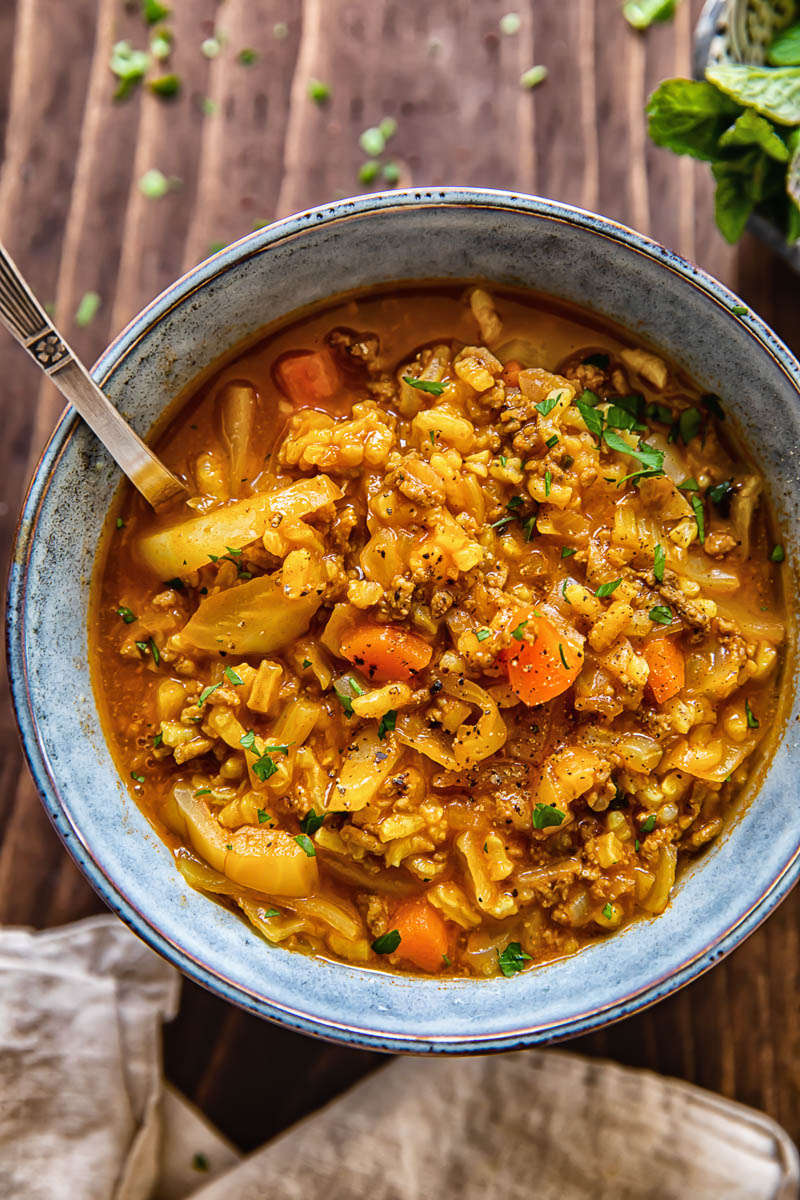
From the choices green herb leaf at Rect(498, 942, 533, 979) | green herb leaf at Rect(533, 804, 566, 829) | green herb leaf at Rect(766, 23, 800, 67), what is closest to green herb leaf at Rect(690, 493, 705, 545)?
green herb leaf at Rect(533, 804, 566, 829)

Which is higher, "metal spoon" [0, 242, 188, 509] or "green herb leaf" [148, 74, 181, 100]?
"green herb leaf" [148, 74, 181, 100]

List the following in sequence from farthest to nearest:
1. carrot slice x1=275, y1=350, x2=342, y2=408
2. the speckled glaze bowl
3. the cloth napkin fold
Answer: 1. the cloth napkin fold
2. carrot slice x1=275, y1=350, x2=342, y2=408
3. the speckled glaze bowl

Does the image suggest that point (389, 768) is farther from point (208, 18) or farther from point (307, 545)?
point (208, 18)

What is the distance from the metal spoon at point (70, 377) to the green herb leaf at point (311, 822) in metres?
1.29

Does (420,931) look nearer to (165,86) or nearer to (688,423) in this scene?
(688,423)

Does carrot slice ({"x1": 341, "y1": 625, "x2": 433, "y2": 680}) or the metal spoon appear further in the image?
carrot slice ({"x1": 341, "y1": 625, "x2": 433, "y2": 680})

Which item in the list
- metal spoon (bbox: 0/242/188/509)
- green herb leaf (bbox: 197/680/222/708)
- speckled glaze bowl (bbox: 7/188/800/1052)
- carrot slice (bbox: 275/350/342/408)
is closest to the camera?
metal spoon (bbox: 0/242/188/509)

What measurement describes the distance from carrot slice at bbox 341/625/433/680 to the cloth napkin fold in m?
1.89

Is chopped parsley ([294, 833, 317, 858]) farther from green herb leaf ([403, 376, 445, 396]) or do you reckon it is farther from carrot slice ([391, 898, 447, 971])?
green herb leaf ([403, 376, 445, 396])

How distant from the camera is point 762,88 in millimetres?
3982

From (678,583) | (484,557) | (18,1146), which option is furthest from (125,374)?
(18,1146)

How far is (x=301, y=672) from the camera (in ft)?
11.9

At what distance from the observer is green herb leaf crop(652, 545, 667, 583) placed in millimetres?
3615

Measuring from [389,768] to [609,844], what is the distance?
82 centimetres
